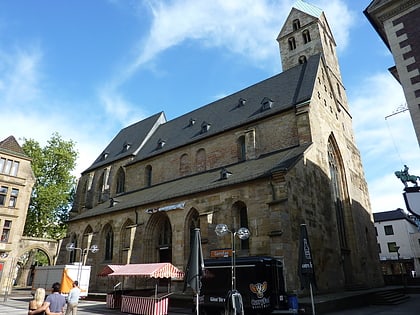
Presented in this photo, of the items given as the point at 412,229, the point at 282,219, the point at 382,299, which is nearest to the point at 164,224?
the point at 282,219

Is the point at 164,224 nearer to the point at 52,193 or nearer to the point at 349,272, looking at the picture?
the point at 349,272

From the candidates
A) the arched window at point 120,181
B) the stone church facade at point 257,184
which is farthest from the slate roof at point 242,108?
the arched window at point 120,181

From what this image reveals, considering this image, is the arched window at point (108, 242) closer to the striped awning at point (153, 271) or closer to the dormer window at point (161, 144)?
the dormer window at point (161, 144)

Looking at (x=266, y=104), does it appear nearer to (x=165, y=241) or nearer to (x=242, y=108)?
(x=242, y=108)

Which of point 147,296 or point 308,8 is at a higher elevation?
point 308,8

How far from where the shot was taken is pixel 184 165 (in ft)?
91.7

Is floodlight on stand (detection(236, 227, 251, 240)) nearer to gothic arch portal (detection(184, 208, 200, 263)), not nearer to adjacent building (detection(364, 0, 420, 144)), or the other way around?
gothic arch portal (detection(184, 208, 200, 263))

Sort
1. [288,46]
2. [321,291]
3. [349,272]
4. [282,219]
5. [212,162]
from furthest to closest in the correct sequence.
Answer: [288,46] → [212,162] → [349,272] → [321,291] → [282,219]

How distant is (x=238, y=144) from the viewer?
24.6 metres

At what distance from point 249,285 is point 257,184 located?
21.6ft

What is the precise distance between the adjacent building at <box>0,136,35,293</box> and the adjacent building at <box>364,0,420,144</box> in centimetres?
3314

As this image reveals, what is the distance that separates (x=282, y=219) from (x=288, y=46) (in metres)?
27.0

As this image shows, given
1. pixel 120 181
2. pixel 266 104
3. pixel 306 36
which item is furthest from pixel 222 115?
pixel 306 36

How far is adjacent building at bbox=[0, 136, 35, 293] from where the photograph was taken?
97.5 feet
